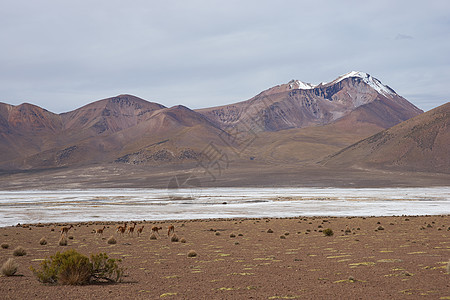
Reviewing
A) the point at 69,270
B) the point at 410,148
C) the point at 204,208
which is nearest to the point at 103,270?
the point at 69,270

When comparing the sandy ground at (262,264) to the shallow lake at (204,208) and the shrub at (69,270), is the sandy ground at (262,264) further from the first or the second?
the shallow lake at (204,208)

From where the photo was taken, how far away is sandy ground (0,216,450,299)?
457 inches

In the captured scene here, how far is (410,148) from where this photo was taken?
530 feet

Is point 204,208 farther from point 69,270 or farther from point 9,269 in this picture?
point 69,270

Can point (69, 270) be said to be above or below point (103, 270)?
above

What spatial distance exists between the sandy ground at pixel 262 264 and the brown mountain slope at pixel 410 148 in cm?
13054

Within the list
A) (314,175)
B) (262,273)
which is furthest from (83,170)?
(262,273)

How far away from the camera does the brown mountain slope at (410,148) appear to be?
153 meters

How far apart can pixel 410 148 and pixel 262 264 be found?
156 m

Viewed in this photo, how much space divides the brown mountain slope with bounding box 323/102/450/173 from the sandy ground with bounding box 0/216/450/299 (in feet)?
428

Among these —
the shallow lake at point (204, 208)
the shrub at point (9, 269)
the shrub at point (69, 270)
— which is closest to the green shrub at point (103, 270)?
the shrub at point (69, 270)

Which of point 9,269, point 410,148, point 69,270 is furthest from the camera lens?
point 410,148

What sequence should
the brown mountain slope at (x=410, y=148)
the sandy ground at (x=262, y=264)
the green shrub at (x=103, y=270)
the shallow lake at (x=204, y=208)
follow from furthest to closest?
the brown mountain slope at (x=410, y=148)
the shallow lake at (x=204, y=208)
the green shrub at (x=103, y=270)
the sandy ground at (x=262, y=264)

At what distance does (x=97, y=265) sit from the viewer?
1289cm
